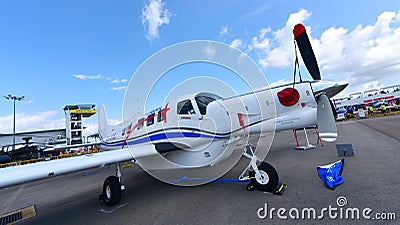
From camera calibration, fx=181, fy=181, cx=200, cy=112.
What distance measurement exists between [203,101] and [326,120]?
3.10 meters

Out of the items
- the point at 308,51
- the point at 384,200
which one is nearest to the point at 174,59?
the point at 308,51

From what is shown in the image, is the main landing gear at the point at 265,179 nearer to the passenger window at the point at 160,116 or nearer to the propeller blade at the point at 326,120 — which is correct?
the propeller blade at the point at 326,120

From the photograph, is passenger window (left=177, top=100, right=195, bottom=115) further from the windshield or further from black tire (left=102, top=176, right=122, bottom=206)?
black tire (left=102, top=176, right=122, bottom=206)

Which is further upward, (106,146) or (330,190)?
(106,146)

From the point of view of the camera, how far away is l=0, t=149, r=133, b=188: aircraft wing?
290 centimetres

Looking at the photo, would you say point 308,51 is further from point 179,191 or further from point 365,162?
point 179,191

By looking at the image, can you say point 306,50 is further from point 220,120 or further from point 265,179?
point 265,179

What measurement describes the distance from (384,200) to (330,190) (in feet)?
2.58

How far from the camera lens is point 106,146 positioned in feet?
31.5

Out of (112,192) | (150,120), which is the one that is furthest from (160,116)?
(112,192)

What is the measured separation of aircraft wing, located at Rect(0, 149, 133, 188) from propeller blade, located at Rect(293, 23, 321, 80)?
4.68 m

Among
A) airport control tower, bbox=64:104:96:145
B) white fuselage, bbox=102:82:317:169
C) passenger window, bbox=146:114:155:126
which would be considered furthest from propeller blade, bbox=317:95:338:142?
airport control tower, bbox=64:104:96:145

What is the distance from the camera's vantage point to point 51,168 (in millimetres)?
3299

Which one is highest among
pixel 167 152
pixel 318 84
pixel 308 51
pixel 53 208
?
pixel 308 51
